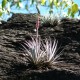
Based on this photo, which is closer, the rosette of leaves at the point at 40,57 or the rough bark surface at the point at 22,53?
the rough bark surface at the point at 22,53

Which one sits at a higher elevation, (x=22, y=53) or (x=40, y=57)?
(x=40, y=57)

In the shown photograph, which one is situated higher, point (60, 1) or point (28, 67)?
point (60, 1)

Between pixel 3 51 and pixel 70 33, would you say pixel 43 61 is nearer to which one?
pixel 3 51

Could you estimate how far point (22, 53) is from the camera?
8.70 metres

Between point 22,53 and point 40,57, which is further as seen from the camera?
point 22,53

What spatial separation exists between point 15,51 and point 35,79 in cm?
171

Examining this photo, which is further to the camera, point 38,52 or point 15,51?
point 15,51

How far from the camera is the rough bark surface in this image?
7.47 meters

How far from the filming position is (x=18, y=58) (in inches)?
329

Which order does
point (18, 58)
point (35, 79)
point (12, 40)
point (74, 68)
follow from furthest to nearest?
point (12, 40) → point (18, 58) → point (74, 68) → point (35, 79)

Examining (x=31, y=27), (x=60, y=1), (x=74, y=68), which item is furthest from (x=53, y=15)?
(x=60, y=1)

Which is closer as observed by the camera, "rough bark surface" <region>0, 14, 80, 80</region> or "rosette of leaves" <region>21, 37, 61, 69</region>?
"rough bark surface" <region>0, 14, 80, 80</region>

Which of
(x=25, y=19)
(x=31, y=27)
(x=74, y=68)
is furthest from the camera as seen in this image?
(x=25, y=19)

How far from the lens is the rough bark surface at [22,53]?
7469 mm
